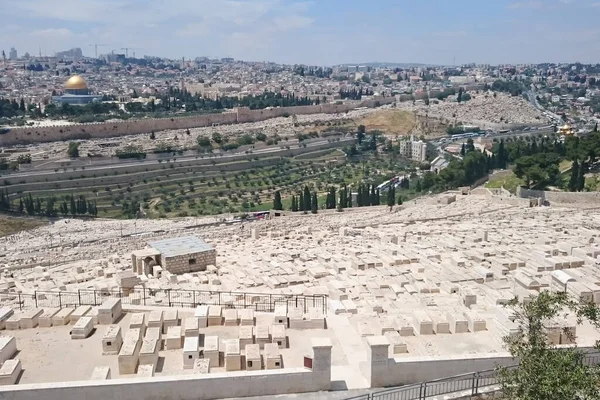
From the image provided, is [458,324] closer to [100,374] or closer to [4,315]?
[100,374]

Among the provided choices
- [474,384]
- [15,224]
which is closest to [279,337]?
[474,384]

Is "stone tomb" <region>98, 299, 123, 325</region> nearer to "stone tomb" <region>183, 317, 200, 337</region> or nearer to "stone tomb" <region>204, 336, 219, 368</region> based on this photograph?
"stone tomb" <region>183, 317, 200, 337</region>

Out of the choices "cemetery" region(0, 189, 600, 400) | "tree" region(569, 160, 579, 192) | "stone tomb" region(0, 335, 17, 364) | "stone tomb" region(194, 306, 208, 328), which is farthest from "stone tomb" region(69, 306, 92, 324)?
"tree" region(569, 160, 579, 192)

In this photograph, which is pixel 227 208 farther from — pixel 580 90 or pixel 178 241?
pixel 580 90

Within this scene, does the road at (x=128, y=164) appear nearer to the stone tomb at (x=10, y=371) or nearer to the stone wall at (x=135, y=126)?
the stone wall at (x=135, y=126)

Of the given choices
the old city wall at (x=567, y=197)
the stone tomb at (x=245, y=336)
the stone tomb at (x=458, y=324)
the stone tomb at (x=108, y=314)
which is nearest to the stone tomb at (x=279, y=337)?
the stone tomb at (x=245, y=336)

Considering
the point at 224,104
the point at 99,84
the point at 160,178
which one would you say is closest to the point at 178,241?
the point at 160,178
